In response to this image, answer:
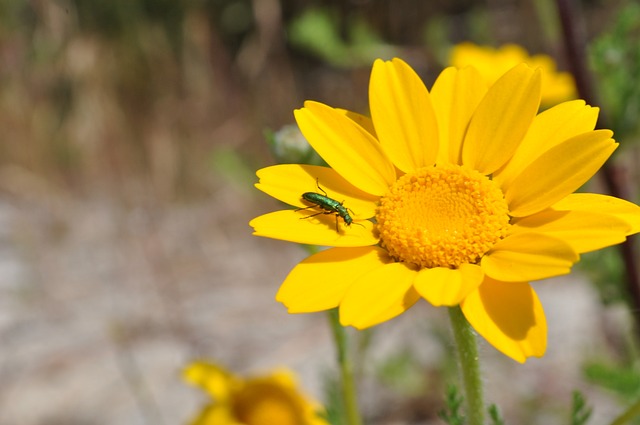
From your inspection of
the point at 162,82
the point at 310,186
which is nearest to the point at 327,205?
the point at 310,186

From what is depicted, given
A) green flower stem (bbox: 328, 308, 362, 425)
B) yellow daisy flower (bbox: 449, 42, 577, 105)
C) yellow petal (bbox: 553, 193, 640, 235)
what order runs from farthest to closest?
yellow daisy flower (bbox: 449, 42, 577, 105) < green flower stem (bbox: 328, 308, 362, 425) < yellow petal (bbox: 553, 193, 640, 235)

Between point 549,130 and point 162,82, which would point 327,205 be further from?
point 162,82

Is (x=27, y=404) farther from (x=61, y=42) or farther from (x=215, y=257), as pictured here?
(x=61, y=42)

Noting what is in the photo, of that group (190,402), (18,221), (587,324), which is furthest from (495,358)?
(18,221)

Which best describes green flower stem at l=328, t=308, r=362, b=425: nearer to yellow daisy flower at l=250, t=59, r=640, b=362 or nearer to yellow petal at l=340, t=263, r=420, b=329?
yellow daisy flower at l=250, t=59, r=640, b=362

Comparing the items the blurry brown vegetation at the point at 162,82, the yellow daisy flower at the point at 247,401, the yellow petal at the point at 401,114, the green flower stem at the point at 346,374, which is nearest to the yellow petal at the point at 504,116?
the yellow petal at the point at 401,114

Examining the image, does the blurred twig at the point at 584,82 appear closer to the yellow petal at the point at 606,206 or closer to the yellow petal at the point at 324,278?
the yellow petal at the point at 606,206

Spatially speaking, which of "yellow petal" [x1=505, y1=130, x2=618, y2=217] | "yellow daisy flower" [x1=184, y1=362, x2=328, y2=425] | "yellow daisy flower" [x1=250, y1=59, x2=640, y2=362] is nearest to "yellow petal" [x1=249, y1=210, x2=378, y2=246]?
"yellow daisy flower" [x1=250, y1=59, x2=640, y2=362]
